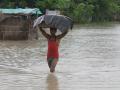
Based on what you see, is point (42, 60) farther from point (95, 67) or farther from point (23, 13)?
point (23, 13)

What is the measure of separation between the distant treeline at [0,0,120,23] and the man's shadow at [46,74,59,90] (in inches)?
1367

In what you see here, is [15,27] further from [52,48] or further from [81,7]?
[81,7]

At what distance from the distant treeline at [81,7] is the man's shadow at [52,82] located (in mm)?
34713

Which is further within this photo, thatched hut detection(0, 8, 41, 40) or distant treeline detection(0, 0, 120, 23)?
distant treeline detection(0, 0, 120, 23)

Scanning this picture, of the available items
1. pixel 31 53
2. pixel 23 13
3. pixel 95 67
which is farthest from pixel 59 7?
pixel 95 67

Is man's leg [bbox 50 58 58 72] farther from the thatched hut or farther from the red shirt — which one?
the thatched hut

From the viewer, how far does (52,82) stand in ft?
34.9

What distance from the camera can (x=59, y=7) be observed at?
49438mm

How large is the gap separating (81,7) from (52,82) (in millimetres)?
44673

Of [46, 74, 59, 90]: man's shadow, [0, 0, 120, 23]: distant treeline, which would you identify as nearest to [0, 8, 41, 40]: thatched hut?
[46, 74, 59, 90]: man's shadow

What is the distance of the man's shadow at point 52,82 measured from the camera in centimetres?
994

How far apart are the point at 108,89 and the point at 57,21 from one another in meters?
2.97

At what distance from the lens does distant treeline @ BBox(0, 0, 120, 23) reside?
47.7m

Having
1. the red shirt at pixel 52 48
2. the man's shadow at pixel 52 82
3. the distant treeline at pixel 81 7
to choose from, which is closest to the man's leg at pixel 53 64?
the red shirt at pixel 52 48
